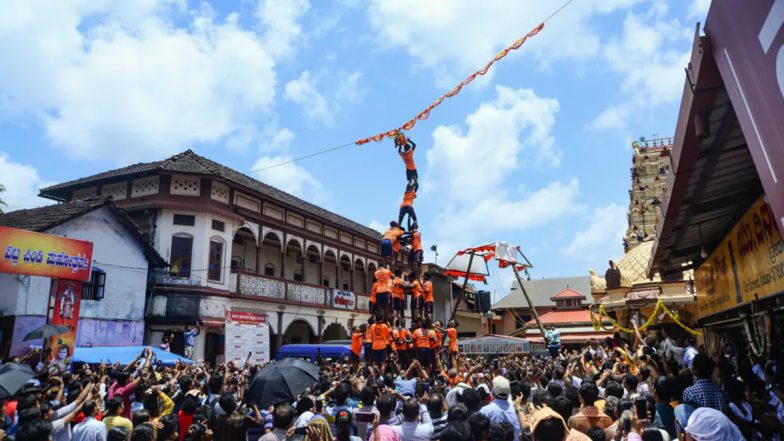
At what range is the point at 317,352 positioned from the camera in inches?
846

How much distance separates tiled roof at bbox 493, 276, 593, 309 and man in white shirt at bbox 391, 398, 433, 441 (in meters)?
52.0

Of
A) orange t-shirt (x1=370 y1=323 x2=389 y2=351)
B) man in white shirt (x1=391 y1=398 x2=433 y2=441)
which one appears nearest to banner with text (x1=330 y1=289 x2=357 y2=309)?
orange t-shirt (x1=370 y1=323 x2=389 y2=351)

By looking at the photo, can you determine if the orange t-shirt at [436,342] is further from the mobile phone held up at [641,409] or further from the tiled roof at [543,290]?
the tiled roof at [543,290]

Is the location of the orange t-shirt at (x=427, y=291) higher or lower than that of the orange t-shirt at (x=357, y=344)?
higher

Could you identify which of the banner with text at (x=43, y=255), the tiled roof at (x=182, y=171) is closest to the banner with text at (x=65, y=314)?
the banner with text at (x=43, y=255)

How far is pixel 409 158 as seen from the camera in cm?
1756

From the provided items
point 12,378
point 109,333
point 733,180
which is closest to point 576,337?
point 109,333

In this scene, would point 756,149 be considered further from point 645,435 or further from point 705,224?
point 705,224

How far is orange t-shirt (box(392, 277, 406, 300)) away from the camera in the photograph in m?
15.4

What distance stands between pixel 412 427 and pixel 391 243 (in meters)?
11.3

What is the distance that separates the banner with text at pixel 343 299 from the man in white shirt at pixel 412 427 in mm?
24241

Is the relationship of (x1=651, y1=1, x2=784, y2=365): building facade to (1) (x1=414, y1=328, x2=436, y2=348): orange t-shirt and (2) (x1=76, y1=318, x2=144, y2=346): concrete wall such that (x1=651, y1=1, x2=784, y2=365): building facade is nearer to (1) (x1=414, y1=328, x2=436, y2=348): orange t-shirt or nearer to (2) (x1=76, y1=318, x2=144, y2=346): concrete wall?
(1) (x1=414, y1=328, x2=436, y2=348): orange t-shirt

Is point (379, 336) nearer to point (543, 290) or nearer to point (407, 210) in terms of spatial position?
point (407, 210)

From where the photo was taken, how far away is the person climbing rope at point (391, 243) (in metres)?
15.9
